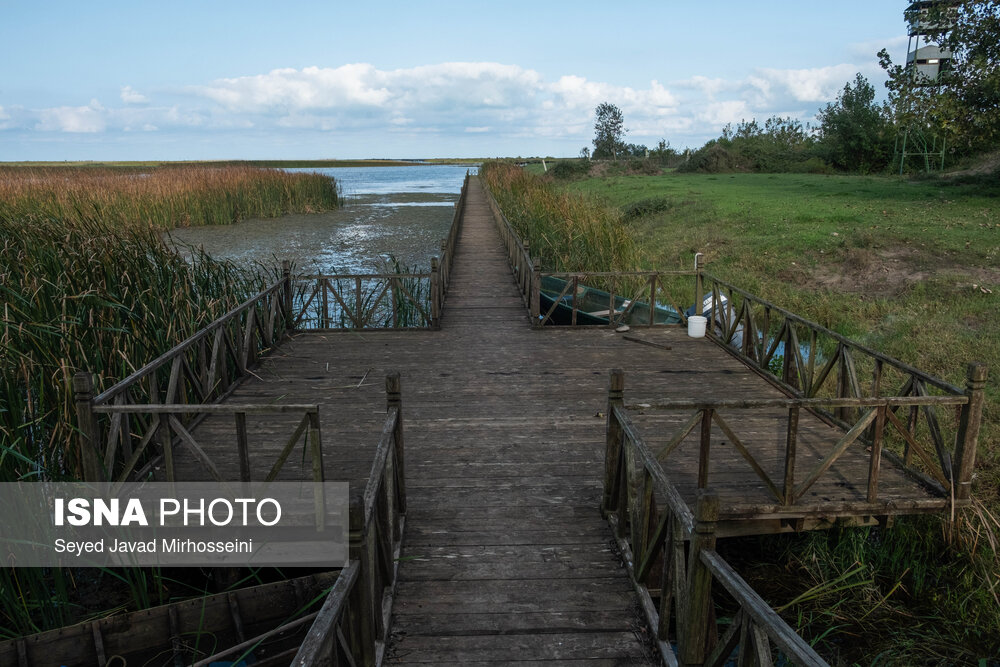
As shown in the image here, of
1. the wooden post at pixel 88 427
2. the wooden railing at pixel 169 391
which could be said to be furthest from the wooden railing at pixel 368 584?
the wooden post at pixel 88 427

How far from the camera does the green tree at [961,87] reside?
809 inches

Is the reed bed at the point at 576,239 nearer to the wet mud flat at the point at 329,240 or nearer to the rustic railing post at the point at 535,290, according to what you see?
the wet mud flat at the point at 329,240

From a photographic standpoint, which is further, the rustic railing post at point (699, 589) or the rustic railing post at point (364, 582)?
the rustic railing post at point (699, 589)

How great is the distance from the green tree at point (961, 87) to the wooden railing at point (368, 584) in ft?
73.5

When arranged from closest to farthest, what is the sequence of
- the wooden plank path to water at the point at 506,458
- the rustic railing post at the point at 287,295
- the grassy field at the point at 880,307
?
the wooden plank path to water at the point at 506,458, the grassy field at the point at 880,307, the rustic railing post at the point at 287,295

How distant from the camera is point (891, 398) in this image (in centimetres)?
477

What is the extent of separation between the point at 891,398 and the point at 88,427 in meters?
5.58

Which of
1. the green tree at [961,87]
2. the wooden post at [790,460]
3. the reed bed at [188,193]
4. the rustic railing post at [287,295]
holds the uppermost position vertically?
the green tree at [961,87]

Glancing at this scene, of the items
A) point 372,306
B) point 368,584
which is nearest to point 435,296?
point 372,306

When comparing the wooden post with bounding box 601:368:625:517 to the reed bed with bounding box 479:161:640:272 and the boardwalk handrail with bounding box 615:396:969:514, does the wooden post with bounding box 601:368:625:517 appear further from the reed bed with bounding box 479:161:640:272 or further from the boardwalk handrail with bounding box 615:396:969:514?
the reed bed with bounding box 479:161:640:272

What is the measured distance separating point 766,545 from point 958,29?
75.0 feet

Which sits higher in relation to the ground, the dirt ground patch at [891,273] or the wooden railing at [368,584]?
the dirt ground patch at [891,273]

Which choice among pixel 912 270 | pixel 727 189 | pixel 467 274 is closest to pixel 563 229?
pixel 467 274

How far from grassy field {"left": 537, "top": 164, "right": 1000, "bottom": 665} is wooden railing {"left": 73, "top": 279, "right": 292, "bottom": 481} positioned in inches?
170
